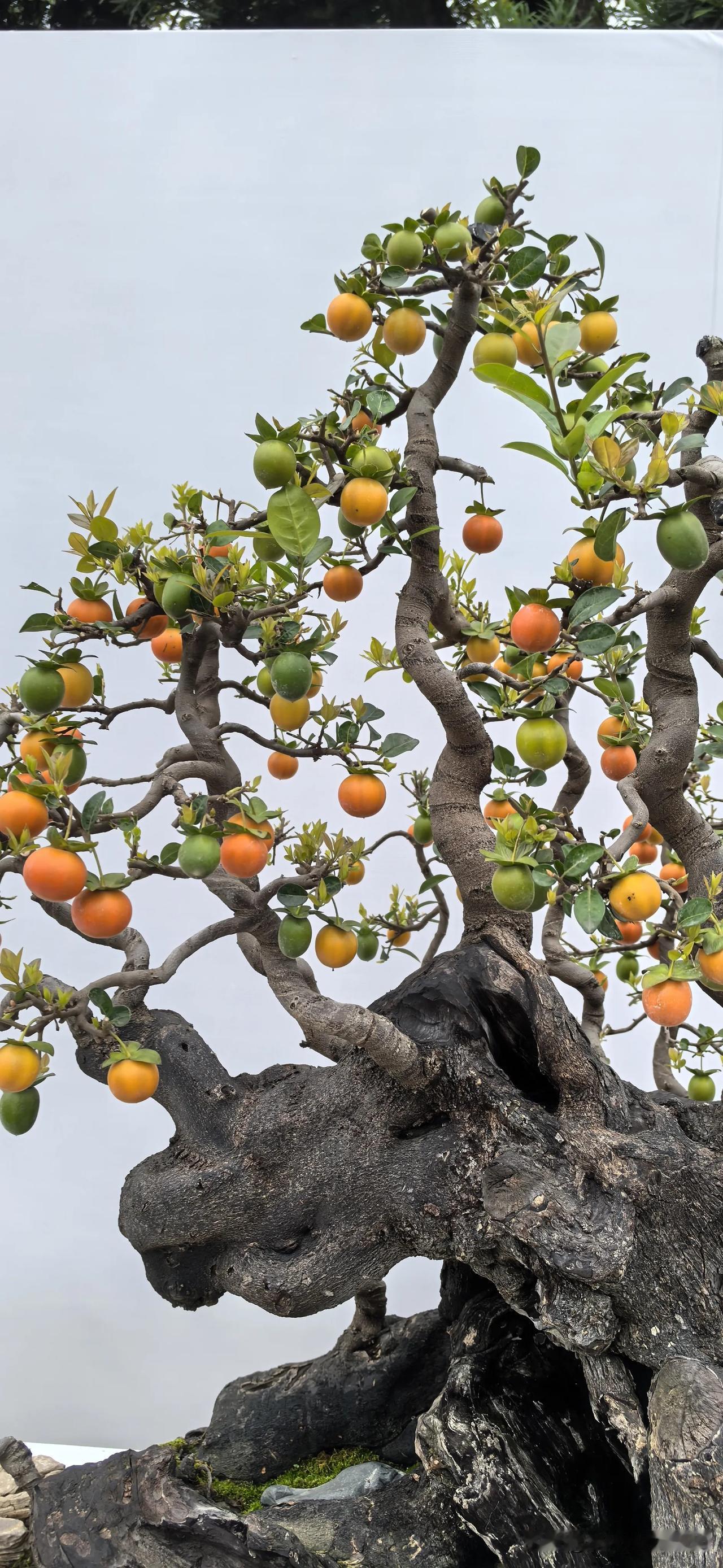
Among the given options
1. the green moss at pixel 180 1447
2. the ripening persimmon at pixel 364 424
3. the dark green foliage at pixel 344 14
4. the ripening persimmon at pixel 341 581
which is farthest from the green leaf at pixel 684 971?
the dark green foliage at pixel 344 14

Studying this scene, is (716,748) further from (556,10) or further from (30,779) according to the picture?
(556,10)

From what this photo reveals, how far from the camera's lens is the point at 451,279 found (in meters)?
1.27

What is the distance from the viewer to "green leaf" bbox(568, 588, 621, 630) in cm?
111

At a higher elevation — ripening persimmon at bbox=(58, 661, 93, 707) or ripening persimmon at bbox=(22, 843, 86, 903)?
ripening persimmon at bbox=(58, 661, 93, 707)

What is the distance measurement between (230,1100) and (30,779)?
0.46 meters

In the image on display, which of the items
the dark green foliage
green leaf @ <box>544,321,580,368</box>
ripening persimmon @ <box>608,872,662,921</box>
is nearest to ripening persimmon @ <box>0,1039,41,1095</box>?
ripening persimmon @ <box>608,872,662,921</box>

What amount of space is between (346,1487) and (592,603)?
1.12 metres

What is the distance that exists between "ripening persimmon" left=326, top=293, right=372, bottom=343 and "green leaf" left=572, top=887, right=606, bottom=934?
2.03ft

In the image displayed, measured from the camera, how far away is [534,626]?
116cm

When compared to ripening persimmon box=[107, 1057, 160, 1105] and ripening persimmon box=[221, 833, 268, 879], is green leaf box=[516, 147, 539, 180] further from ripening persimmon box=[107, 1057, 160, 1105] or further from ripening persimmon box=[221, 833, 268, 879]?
ripening persimmon box=[107, 1057, 160, 1105]

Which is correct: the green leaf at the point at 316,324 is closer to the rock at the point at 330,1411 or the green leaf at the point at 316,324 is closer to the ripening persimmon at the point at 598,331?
the ripening persimmon at the point at 598,331

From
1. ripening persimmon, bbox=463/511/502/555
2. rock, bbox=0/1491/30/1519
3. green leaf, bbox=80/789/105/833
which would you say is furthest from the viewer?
rock, bbox=0/1491/30/1519

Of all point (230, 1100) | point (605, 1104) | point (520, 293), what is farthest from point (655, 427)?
point (230, 1100)

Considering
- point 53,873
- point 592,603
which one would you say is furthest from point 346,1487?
point 592,603
